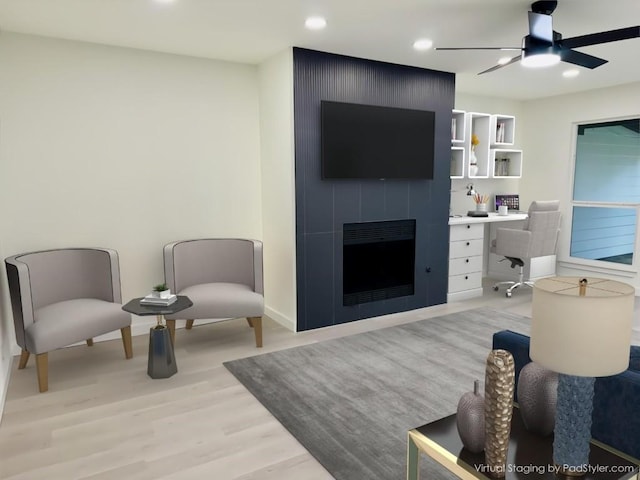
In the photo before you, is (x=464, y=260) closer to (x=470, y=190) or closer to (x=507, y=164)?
(x=470, y=190)

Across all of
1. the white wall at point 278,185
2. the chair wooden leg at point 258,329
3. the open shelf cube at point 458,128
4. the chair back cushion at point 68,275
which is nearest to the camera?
the chair back cushion at point 68,275

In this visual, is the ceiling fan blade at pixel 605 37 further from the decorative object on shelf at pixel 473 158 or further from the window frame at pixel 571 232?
the window frame at pixel 571 232

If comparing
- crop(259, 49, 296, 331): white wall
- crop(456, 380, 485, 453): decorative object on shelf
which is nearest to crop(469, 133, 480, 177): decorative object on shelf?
crop(259, 49, 296, 331): white wall

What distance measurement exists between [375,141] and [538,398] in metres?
3.25

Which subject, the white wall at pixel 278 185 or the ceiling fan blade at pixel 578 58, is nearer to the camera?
the ceiling fan blade at pixel 578 58

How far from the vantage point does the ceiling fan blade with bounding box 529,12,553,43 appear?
9.95ft

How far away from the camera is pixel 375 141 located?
176 inches

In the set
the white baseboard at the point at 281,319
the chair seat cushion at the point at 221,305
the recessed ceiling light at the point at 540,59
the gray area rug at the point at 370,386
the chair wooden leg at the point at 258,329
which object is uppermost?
the recessed ceiling light at the point at 540,59

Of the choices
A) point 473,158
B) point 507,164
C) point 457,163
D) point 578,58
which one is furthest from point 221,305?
point 507,164

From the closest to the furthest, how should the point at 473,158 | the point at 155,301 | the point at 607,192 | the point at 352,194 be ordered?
the point at 155,301 → the point at 352,194 → the point at 473,158 → the point at 607,192

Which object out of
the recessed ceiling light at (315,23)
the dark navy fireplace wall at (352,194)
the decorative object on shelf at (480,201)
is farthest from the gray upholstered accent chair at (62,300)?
the decorative object on shelf at (480,201)

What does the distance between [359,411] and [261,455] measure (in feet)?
2.31

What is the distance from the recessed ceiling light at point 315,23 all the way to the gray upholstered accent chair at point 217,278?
1795 millimetres

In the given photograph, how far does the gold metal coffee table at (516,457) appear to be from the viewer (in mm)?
1436
